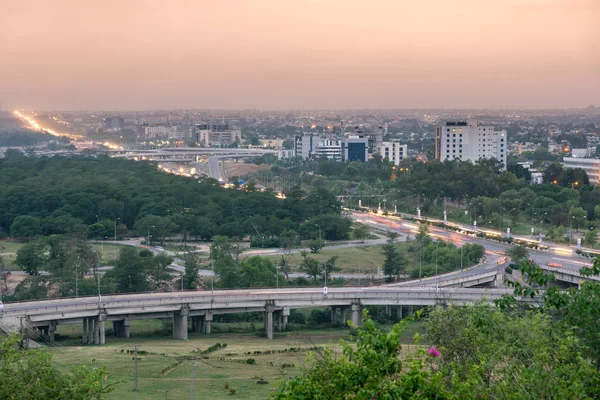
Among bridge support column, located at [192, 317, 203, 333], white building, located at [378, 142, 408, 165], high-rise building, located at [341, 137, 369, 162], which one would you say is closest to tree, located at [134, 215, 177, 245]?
bridge support column, located at [192, 317, 203, 333]

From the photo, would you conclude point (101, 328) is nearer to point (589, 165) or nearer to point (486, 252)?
point (486, 252)

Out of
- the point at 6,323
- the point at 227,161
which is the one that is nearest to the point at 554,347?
the point at 6,323

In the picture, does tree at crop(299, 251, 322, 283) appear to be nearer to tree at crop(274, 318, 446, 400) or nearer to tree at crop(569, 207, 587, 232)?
tree at crop(569, 207, 587, 232)

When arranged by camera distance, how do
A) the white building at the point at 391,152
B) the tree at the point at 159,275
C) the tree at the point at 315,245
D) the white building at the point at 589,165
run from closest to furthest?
the tree at the point at 159,275, the tree at the point at 315,245, the white building at the point at 589,165, the white building at the point at 391,152

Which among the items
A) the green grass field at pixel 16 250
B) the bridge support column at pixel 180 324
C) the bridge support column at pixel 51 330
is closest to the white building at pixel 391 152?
the green grass field at pixel 16 250

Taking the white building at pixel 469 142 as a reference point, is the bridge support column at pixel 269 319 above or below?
below

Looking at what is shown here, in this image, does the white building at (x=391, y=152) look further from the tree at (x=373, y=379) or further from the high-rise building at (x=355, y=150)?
the tree at (x=373, y=379)

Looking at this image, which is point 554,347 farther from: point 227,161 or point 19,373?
point 227,161
